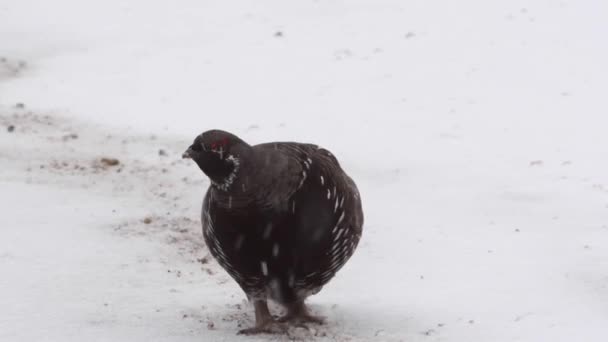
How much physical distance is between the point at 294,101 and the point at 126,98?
5.63 feet

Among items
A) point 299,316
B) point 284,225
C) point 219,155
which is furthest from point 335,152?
point 219,155

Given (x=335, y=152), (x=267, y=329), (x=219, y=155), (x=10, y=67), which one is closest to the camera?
(x=219, y=155)

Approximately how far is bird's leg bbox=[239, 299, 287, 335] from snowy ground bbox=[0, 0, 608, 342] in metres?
0.09

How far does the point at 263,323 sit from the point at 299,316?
0.22 meters

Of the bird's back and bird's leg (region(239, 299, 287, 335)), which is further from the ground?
the bird's back

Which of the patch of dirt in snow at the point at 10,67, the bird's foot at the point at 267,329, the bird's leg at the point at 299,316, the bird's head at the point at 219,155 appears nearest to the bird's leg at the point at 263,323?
the bird's foot at the point at 267,329

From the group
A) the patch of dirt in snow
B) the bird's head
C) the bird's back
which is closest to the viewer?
the bird's head

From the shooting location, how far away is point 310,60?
9.55 m

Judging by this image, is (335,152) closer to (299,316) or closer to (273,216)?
(299,316)

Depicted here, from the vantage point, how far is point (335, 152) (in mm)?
7348

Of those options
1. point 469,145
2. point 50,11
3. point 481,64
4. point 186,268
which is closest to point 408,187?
point 469,145

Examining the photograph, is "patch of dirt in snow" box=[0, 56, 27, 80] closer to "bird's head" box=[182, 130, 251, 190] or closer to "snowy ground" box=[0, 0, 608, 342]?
"snowy ground" box=[0, 0, 608, 342]

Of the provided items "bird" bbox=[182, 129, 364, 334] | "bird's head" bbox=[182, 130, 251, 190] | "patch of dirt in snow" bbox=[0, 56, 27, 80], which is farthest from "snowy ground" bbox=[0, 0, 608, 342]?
"bird's head" bbox=[182, 130, 251, 190]

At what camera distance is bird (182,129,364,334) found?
12.0 feet
